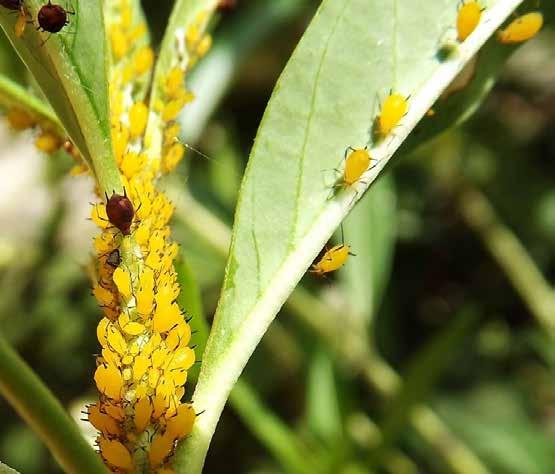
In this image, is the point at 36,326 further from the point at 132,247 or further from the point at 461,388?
the point at 132,247

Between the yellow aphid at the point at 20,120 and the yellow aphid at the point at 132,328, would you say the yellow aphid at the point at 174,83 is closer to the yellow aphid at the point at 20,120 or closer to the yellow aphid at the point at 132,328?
the yellow aphid at the point at 20,120

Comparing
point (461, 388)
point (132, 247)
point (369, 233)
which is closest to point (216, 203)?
point (369, 233)

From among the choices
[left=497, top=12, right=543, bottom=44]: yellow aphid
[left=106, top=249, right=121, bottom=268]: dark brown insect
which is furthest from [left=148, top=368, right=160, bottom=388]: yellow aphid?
[left=497, top=12, right=543, bottom=44]: yellow aphid

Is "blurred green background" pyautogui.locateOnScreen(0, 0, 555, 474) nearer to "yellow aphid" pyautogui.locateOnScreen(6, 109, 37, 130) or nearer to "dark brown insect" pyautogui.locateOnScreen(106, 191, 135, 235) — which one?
"yellow aphid" pyautogui.locateOnScreen(6, 109, 37, 130)

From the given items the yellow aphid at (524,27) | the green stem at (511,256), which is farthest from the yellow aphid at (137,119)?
the green stem at (511,256)

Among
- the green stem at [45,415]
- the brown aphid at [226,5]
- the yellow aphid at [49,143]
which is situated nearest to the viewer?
the green stem at [45,415]

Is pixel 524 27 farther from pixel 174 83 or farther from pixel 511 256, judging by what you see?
pixel 511 256

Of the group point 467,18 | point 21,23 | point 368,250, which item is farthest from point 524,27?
point 368,250
